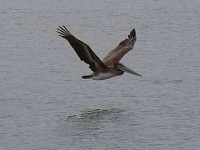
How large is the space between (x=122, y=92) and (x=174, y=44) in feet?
8.66

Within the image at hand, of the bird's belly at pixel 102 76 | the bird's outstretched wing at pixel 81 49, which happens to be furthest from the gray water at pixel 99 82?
the bird's outstretched wing at pixel 81 49

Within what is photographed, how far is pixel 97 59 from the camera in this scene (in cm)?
949

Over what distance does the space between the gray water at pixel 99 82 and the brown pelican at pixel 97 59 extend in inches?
10.7

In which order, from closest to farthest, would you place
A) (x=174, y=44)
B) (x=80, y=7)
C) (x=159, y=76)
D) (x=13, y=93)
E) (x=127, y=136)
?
(x=127, y=136)
(x=13, y=93)
(x=159, y=76)
(x=174, y=44)
(x=80, y=7)

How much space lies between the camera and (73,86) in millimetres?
10336

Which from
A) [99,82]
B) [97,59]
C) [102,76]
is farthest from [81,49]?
[99,82]

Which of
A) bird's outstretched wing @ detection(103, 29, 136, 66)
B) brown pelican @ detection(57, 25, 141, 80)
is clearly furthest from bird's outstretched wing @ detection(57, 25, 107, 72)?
bird's outstretched wing @ detection(103, 29, 136, 66)

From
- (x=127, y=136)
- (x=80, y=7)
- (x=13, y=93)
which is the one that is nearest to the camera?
(x=127, y=136)

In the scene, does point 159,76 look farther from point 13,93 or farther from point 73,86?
point 13,93

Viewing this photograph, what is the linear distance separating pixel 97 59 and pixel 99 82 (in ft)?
4.16

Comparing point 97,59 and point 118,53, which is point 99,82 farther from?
point 97,59

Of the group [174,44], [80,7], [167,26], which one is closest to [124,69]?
[174,44]

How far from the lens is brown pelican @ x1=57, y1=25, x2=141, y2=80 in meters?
9.27

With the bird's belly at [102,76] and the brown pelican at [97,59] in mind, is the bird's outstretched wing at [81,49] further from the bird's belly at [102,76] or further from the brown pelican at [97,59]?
the bird's belly at [102,76]
